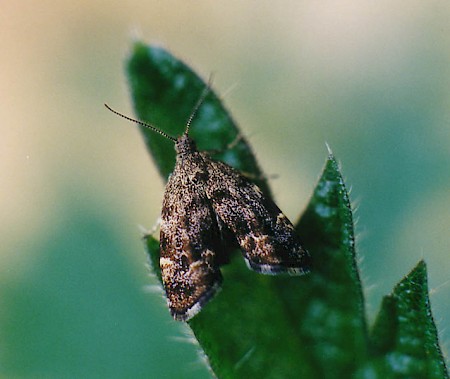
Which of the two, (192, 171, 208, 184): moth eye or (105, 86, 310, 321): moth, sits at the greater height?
(192, 171, 208, 184): moth eye

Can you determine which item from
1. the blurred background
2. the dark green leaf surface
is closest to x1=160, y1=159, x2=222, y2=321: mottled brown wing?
the dark green leaf surface

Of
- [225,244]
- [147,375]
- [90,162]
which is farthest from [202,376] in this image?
[90,162]

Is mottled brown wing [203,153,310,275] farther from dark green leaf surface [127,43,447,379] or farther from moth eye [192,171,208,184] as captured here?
dark green leaf surface [127,43,447,379]

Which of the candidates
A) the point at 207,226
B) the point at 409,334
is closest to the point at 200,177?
the point at 207,226

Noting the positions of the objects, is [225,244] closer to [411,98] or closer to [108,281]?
[108,281]

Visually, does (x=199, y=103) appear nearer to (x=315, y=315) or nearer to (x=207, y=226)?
(x=207, y=226)

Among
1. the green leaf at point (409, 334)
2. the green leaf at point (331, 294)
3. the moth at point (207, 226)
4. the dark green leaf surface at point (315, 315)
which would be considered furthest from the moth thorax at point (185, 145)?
the green leaf at point (409, 334)
